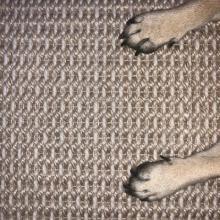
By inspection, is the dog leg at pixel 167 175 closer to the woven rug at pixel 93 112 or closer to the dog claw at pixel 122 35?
the woven rug at pixel 93 112

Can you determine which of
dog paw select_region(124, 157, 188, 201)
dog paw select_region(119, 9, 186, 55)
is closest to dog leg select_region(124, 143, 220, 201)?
dog paw select_region(124, 157, 188, 201)

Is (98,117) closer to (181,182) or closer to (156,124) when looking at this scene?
(156,124)

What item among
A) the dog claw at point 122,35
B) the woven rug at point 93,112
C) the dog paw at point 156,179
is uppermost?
the dog claw at point 122,35

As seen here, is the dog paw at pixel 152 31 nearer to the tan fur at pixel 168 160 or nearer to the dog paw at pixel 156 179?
the tan fur at pixel 168 160

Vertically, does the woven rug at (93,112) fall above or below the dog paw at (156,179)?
above

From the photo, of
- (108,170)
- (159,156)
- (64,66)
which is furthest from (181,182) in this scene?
(64,66)

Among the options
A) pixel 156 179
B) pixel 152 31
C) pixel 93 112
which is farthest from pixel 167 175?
pixel 152 31

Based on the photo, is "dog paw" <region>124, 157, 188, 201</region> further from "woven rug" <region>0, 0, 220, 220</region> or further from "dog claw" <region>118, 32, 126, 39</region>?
"dog claw" <region>118, 32, 126, 39</region>

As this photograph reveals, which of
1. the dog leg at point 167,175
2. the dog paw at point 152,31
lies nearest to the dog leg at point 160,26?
the dog paw at point 152,31
